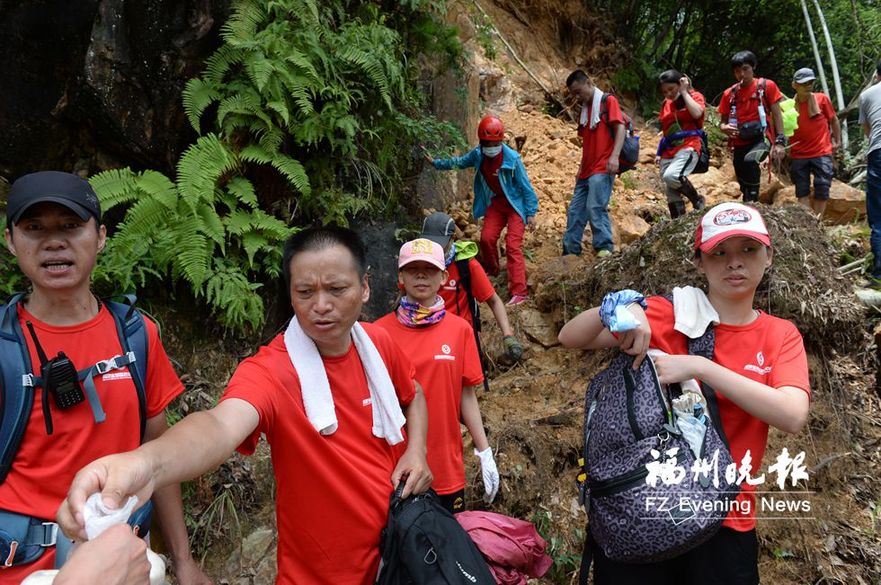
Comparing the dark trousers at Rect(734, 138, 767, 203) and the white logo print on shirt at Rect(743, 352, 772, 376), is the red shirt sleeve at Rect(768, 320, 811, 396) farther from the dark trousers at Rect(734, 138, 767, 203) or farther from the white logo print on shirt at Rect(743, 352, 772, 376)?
the dark trousers at Rect(734, 138, 767, 203)

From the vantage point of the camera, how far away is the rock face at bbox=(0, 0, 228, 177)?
4.48 meters

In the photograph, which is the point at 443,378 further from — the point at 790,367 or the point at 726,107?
the point at 726,107

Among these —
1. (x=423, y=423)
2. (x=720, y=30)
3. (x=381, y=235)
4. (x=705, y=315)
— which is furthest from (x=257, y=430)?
(x=720, y=30)

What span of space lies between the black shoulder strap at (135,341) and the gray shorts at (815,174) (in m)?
8.90

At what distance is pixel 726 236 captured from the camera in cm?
233

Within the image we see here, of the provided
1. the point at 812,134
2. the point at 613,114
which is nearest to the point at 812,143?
the point at 812,134

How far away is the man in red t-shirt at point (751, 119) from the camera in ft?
25.4

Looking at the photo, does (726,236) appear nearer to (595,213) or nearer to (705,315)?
(705,315)

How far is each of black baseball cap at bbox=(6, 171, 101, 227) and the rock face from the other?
310 centimetres

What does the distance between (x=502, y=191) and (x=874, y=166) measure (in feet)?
13.2

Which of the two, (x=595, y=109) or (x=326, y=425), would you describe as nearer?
(x=326, y=425)

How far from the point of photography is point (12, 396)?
1938 mm

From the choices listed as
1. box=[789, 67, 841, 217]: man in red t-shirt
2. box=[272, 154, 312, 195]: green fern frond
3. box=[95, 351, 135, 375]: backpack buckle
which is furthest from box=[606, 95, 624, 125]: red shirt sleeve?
box=[95, 351, 135, 375]: backpack buckle

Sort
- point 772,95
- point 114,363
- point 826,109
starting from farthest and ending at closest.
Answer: point 826,109
point 772,95
point 114,363
